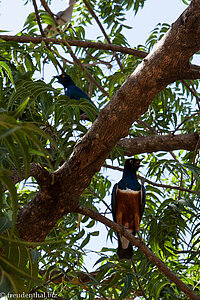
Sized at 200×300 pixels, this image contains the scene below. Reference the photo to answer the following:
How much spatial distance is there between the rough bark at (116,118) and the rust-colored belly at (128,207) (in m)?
1.91

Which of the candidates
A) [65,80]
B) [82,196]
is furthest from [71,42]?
[65,80]

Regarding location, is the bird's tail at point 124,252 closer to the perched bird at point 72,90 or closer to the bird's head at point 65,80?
the perched bird at point 72,90

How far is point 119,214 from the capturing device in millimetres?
4672

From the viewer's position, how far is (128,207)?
4.57m

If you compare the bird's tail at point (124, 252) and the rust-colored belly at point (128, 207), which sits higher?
the rust-colored belly at point (128, 207)

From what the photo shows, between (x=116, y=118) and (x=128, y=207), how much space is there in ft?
7.29

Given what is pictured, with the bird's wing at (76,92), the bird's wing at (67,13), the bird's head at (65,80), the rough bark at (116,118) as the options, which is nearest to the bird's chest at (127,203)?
the bird's wing at (76,92)

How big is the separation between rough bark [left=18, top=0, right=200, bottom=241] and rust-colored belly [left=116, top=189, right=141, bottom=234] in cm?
191

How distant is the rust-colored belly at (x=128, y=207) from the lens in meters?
4.49

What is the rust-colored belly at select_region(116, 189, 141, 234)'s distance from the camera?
4.49 m

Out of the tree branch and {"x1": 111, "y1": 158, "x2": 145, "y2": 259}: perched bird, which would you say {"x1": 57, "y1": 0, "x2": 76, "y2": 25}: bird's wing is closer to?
the tree branch

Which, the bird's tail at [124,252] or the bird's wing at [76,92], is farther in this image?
the bird's wing at [76,92]

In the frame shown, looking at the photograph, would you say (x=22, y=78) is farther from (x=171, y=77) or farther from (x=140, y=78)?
(x=171, y=77)

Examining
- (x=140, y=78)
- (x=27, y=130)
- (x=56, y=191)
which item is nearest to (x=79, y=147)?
(x=56, y=191)
